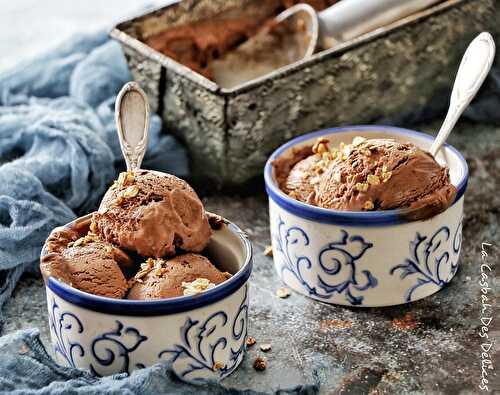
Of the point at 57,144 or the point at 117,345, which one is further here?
the point at 57,144

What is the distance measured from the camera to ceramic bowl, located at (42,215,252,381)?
4.09 feet

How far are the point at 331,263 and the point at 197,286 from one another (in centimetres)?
31

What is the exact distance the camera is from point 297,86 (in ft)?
A: 6.10

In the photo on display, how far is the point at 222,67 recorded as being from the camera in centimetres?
213

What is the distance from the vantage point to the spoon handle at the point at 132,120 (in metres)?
1.52

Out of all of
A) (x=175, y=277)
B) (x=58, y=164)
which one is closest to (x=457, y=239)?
(x=175, y=277)

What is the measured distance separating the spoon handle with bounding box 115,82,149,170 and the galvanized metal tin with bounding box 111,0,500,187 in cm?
27

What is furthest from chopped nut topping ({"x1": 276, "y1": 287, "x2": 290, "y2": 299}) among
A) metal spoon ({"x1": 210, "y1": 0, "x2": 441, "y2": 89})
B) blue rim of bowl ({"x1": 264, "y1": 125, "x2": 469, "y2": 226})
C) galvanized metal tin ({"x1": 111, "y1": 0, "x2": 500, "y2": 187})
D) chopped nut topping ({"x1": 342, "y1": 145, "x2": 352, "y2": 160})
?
metal spoon ({"x1": 210, "y1": 0, "x2": 441, "y2": 89})

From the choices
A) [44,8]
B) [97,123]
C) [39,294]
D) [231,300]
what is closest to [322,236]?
[231,300]

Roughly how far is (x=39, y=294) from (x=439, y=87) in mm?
1052

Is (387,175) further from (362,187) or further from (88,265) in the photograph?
(88,265)

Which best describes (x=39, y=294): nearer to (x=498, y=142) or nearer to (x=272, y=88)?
(x=272, y=88)

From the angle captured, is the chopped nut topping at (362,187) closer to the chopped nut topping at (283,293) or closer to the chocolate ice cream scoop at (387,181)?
the chocolate ice cream scoop at (387,181)

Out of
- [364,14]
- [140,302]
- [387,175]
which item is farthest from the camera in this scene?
[364,14]
